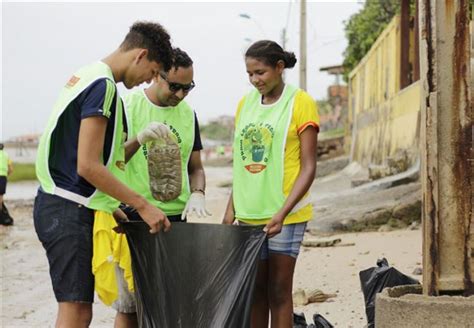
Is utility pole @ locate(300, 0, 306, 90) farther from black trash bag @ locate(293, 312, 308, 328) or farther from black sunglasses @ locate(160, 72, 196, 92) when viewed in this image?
black sunglasses @ locate(160, 72, 196, 92)

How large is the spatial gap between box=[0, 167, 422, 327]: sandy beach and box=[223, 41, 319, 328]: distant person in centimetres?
152

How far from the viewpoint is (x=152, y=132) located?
3.92 meters

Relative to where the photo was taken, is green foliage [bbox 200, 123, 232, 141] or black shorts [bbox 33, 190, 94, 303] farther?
green foliage [bbox 200, 123, 232, 141]

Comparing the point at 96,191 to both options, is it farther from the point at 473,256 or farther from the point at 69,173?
the point at 473,256

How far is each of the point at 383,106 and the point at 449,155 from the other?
17.4 m

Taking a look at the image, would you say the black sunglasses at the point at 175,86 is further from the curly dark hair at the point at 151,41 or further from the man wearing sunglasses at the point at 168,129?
the curly dark hair at the point at 151,41

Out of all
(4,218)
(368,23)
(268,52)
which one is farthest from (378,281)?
(368,23)

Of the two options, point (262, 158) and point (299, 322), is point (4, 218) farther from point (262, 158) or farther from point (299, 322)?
point (262, 158)

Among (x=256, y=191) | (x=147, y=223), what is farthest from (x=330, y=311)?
(x=147, y=223)

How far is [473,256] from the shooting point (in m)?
3.84

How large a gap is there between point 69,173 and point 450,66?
5.87 ft

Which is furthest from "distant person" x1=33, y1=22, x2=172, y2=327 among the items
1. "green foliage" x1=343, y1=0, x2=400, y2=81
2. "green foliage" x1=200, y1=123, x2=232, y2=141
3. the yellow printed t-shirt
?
"green foliage" x1=200, y1=123, x2=232, y2=141

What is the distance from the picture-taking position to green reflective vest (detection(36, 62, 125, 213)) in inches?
134

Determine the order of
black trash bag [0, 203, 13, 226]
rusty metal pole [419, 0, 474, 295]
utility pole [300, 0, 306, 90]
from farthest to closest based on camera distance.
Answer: utility pole [300, 0, 306, 90] < black trash bag [0, 203, 13, 226] < rusty metal pole [419, 0, 474, 295]
